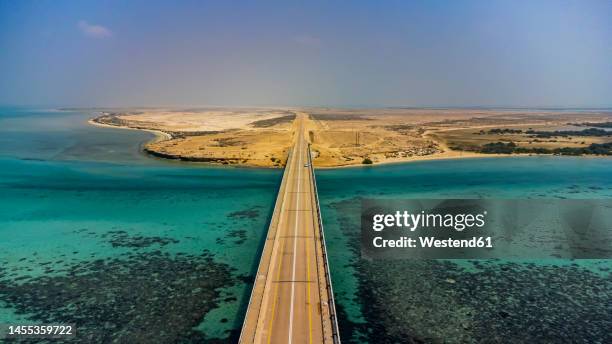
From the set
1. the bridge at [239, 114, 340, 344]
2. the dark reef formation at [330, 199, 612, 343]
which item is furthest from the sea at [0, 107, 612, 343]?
the bridge at [239, 114, 340, 344]

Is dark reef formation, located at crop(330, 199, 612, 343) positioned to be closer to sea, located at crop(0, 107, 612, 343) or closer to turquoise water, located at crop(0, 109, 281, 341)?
sea, located at crop(0, 107, 612, 343)

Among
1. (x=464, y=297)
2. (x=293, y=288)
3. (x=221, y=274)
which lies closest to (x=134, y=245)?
(x=221, y=274)

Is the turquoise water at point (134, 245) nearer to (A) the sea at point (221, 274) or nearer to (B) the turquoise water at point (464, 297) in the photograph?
(A) the sea at point (221, 274)

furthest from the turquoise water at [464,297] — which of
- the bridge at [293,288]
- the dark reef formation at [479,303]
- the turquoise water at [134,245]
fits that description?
the turquoise water at [134,245]

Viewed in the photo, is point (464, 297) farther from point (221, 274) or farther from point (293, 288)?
point (221, 274)

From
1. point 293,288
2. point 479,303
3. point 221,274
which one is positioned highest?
point 293,288
